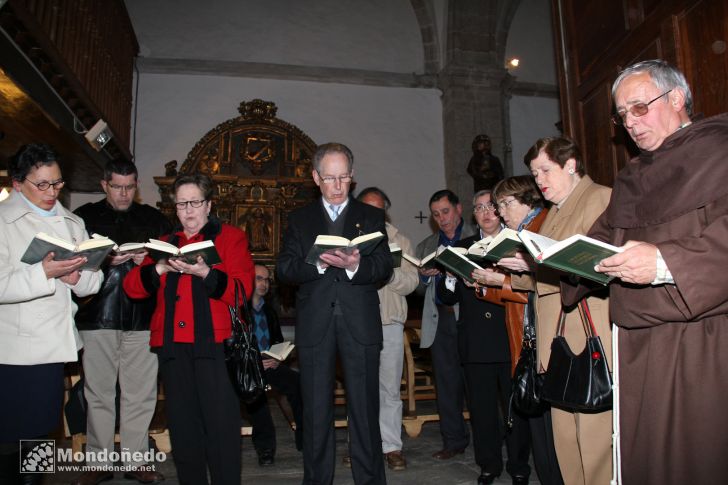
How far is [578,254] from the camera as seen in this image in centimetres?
183

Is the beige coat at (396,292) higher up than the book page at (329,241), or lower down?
lower down

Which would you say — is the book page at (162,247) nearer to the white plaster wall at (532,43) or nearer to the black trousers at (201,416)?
the black trousers at (201,416)

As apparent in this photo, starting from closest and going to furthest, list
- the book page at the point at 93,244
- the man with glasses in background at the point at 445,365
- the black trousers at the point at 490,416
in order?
1. the book page at the point at 93,244
2. the black trousers at the point at 490,416
3. the man with glasses in background at the point at 445,365

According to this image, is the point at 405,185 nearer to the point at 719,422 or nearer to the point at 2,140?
the point at 2,140

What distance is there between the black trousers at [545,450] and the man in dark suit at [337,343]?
0.77 m

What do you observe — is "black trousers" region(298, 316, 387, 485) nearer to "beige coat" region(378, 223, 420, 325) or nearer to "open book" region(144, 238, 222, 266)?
"open book" region(144, 238, 222, 266)

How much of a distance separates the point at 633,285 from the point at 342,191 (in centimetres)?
160

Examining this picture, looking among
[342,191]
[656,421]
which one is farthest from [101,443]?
[656,421]

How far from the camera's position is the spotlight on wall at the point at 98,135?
596cm

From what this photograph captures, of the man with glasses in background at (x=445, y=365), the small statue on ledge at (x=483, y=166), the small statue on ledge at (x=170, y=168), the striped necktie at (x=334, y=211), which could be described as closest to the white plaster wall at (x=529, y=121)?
the small statue on ledge at (x=483, y=166)

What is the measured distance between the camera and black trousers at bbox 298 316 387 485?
113 inches

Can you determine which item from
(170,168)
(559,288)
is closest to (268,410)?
(559,288)

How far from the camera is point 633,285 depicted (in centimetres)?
190

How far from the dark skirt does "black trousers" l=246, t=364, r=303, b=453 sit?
1553 mm
